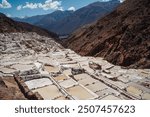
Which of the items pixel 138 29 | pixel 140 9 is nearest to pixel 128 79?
pixel 138 29

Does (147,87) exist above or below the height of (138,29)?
below

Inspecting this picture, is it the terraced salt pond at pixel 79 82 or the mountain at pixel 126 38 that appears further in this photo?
the mountain at pixel 126 38

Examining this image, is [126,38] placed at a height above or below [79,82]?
above

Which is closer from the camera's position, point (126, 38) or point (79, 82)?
point (79, 82)

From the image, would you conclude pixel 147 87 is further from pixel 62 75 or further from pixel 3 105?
pixel 3 105

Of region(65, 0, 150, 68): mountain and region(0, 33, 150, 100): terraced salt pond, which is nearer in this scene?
region(0, 33, 150, 100): terraced salt pond

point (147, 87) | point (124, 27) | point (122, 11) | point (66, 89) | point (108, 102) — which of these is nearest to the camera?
point (108, 102)

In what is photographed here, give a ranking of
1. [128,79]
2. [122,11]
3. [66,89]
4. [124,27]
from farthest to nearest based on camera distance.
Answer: [122,11] < [124,27] < [128,79] < [66,89]

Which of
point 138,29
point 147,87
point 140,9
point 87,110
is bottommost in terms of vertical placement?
point 147,87
